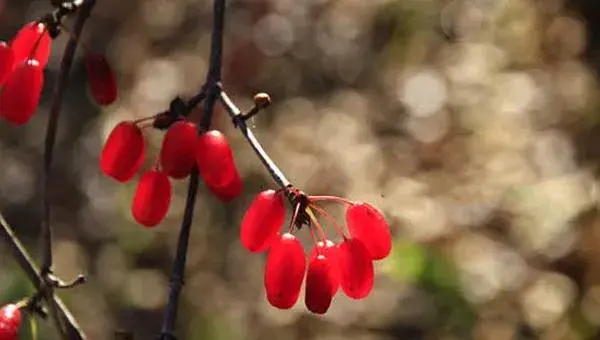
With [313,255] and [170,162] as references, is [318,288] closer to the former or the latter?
[313,255]

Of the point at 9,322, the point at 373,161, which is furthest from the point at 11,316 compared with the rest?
the point at 373,161

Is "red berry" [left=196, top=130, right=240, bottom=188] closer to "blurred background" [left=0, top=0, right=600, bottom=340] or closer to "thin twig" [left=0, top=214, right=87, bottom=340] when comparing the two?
"thin twig" [left=0, top=214, right=87, bottom=340]

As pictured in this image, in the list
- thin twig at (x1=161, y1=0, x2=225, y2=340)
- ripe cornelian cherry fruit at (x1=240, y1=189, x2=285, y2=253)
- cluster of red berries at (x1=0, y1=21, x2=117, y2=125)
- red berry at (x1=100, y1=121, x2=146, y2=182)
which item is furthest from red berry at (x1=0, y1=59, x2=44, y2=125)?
ripe cornelian cherry fruit at (x1=240, y1=189, x2=285, y2=253)

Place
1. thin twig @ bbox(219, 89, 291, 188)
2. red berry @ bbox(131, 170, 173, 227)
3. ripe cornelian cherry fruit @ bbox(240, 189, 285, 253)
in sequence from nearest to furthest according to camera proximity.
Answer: thin twig @ bbox(219, 89, 291, 188)
ripe cornelian cherry fruit @ bbox(240, 189, 285, 253)
red berry @ bbox(131, 170, 173, 227)

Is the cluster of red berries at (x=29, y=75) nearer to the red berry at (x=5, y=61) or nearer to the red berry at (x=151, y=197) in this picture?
the red berry at (x=5, y=61)

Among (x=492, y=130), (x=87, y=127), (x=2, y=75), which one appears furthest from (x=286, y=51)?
(x=2, y=75)

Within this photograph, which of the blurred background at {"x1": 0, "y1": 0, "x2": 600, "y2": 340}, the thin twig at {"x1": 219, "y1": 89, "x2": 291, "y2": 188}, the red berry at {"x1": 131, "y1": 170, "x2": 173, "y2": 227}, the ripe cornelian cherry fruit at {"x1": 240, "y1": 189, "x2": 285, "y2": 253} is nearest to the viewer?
the thin twig at {"x1": 219, "y1": 89, "x2": 291, "y2": 188}

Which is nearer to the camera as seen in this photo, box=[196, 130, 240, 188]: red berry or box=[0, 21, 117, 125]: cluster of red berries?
box=[196, 130, 240, 188]: red berry

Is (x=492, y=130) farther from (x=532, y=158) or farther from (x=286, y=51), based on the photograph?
(x=286, y=51)
